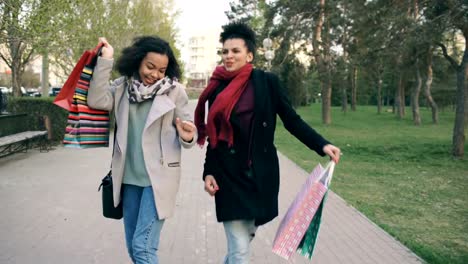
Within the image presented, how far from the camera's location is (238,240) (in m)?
3.07

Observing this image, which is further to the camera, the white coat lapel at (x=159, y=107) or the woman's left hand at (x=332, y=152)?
the woman's left hand at (x=332, y=152)

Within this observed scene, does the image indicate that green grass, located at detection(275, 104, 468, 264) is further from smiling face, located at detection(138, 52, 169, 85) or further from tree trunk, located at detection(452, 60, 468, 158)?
smiling face, located at detection(138, 52, 169, 85)

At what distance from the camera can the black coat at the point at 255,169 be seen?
3039 mm

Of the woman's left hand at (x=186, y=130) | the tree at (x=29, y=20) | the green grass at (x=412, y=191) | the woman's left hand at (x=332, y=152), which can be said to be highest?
the tree at (x=29, y=20)

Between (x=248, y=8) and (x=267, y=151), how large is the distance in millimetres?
41152

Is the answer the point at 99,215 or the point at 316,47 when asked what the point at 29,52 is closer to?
the point at 99,215

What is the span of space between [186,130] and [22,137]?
30.0 ft

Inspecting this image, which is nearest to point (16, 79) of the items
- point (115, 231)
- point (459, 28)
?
point (115, 231)

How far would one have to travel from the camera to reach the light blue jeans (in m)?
3.05

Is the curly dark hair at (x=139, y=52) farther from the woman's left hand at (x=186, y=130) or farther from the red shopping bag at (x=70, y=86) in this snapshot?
the woman's left hand at (x=186, y=130)

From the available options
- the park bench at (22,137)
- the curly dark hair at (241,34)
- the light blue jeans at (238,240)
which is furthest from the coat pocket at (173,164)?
the park bench at (22,137)

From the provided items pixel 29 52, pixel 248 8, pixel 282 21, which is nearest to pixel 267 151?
pixel 29 52

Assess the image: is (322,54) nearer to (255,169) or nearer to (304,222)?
(255,169)

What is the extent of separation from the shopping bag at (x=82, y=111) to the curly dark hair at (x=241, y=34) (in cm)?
83
